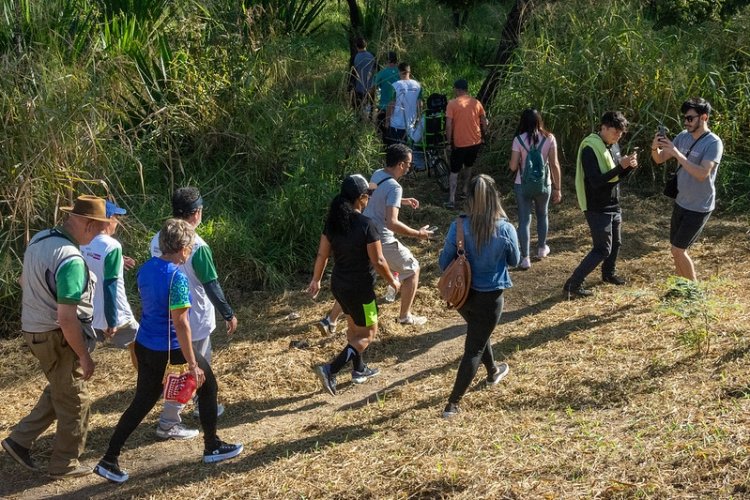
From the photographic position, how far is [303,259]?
9.05 meters

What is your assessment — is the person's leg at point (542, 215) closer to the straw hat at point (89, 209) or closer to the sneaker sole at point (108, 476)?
the straw hat at point (89, 209)

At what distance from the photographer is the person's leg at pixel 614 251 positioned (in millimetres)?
7924

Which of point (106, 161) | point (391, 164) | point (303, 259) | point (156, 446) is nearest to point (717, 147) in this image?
point (391, 164)

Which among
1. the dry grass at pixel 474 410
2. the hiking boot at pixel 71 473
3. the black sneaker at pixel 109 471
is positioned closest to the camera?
the dry grass at pixel 474 410

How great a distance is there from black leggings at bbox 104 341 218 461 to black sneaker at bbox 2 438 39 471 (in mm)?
583

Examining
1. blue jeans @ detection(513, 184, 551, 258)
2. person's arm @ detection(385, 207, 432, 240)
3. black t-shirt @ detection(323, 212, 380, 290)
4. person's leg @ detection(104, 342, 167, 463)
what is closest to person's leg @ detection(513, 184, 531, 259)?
blue jeans @ detection(513, 184, 551, 258)

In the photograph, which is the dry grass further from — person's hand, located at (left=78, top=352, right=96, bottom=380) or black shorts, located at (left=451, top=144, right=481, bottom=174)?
black shorts, located at (left=451, top=144, right=481, bottom=174)

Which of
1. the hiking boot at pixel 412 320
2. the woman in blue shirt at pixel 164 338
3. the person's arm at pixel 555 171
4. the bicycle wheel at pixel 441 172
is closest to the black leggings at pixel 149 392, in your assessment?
the woman in blue shirt at pixel 164 338

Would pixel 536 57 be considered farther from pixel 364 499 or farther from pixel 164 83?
pixel 364 499

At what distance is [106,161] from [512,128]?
500cm

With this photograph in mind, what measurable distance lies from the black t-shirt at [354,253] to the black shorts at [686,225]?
2.62 m

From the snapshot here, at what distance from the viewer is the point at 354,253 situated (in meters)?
6.28

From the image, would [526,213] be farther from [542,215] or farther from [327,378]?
[327,378]

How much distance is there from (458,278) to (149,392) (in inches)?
76.9
